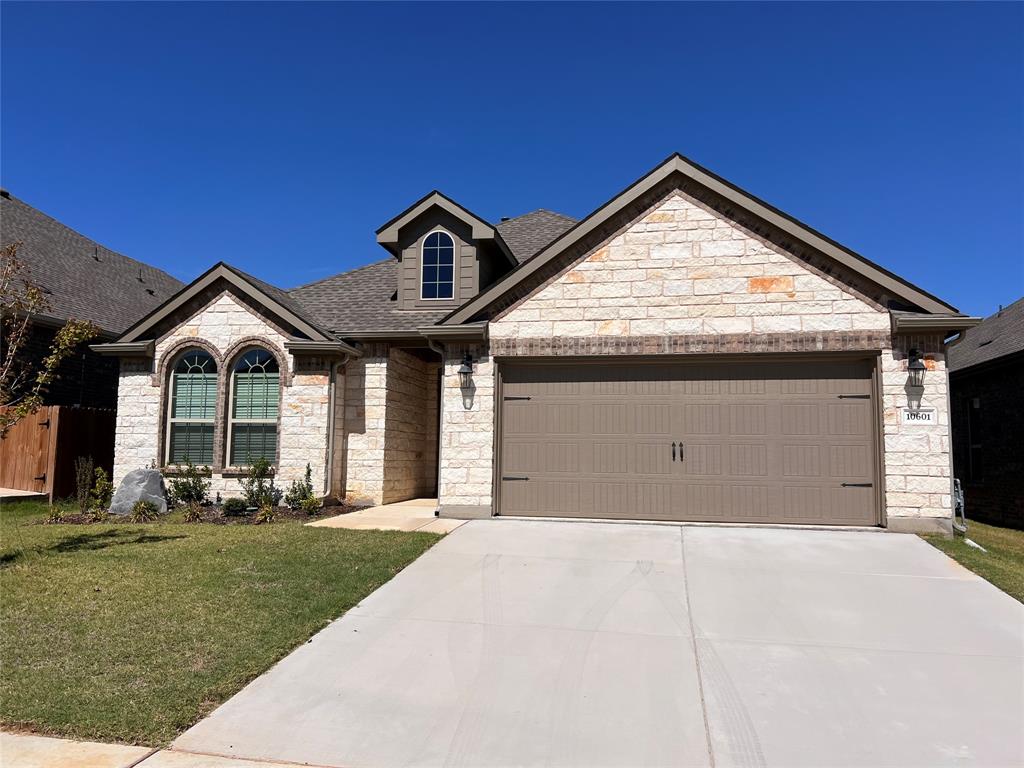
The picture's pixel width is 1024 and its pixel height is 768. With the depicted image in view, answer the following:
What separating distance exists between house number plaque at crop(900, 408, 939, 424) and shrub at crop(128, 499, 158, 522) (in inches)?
476

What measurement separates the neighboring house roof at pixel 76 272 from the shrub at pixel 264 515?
26.4 feet

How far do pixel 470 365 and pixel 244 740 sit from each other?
24.6 feet

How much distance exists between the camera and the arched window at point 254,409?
1245cm

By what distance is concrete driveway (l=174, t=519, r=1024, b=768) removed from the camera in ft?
12.7

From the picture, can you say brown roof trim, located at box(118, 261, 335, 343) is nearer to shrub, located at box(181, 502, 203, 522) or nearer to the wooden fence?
the wooden fence

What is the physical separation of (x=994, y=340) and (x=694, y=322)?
38.5ft

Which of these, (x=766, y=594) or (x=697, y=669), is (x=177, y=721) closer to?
(x=697, y=669)

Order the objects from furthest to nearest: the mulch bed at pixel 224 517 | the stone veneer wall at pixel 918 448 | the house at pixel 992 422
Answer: the house at pixel 992 422 < the mulch bed at pixel 224 517 < the stone veneer wall at pixel 918 448

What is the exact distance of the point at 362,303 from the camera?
14.2 m

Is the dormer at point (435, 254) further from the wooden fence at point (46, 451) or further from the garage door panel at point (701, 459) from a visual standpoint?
the wooden fence at point (46, 451)

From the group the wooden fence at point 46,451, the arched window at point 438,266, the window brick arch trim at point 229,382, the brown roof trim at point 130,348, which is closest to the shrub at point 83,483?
the wooden fence at point 46,451

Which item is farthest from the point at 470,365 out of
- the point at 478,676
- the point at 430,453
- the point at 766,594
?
the point at 478,676

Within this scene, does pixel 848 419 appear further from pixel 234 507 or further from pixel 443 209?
pixel 234 507

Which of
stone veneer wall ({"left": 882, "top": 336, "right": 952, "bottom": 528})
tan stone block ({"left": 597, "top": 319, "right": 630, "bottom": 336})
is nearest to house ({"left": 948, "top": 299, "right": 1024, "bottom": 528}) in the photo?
stone veneer wall ({"left": 882, "top": 336, "right": 952, "bottom": 528})
